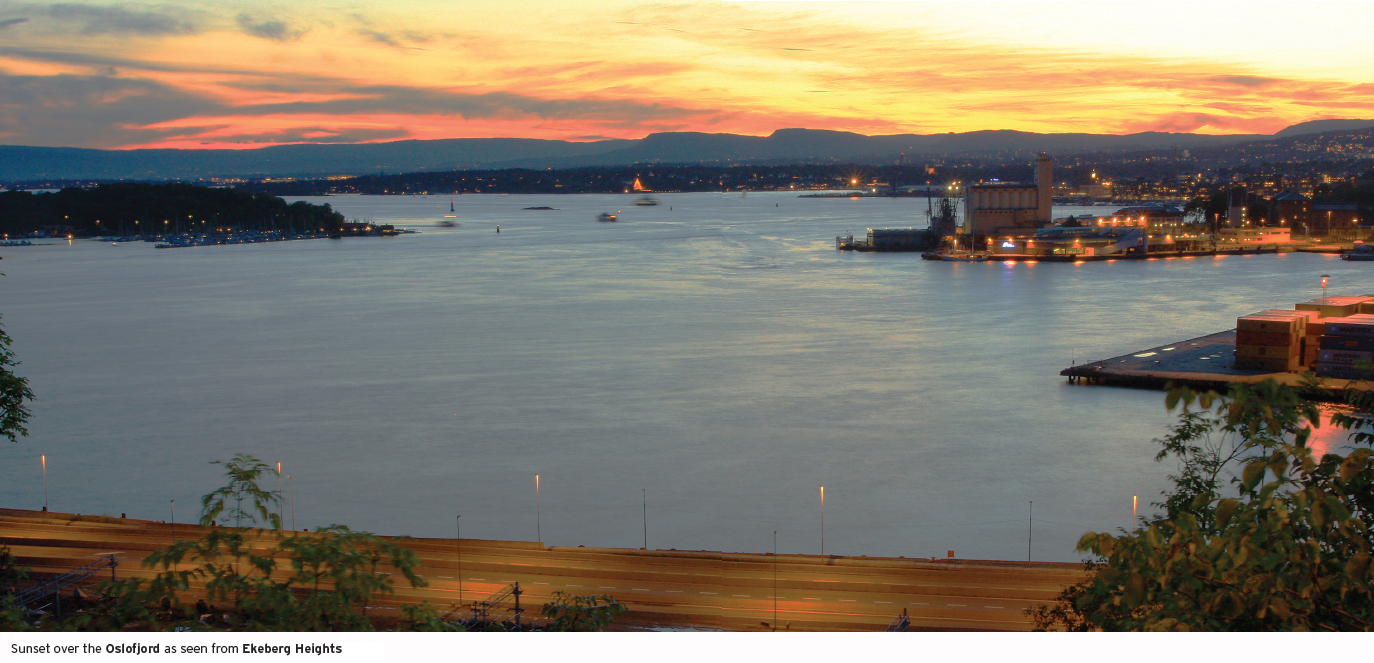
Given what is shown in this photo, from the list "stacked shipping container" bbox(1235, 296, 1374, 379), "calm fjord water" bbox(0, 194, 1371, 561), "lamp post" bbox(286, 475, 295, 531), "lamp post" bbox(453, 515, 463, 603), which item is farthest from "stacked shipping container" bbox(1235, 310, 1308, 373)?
"lamp post" bbox(286, 475, 295, 531)

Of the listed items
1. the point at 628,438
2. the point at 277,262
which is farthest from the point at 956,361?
the point at 277,262

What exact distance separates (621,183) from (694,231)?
41.7 meters

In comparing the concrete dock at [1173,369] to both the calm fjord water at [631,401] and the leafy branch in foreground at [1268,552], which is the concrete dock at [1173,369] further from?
the leafy branch in foreground at [1268,552]

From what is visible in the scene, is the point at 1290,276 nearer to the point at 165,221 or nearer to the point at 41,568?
the point at 41,568

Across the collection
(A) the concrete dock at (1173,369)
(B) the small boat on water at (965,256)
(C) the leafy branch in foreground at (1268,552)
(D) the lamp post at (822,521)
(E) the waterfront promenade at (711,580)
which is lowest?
(D) the lamp post at (822,521)

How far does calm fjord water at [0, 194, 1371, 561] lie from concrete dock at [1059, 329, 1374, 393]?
31cm

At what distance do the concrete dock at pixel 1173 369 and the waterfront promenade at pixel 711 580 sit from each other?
5135 mm

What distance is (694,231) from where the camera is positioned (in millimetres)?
31438

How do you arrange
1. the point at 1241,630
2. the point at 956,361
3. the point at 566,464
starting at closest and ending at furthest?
the point at 1241,630 < the point at 566,464 < the point at 956,361

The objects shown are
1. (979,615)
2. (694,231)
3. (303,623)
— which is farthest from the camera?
(694,231)

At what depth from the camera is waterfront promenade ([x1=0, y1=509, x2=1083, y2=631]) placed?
12.2ft

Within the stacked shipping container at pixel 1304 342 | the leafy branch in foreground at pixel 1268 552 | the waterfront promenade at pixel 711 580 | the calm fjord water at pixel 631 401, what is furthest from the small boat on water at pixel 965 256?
the leafy branch in foreground at pixel 1268 552

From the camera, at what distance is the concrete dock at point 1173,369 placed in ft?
28.5

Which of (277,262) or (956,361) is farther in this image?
(277,262)
